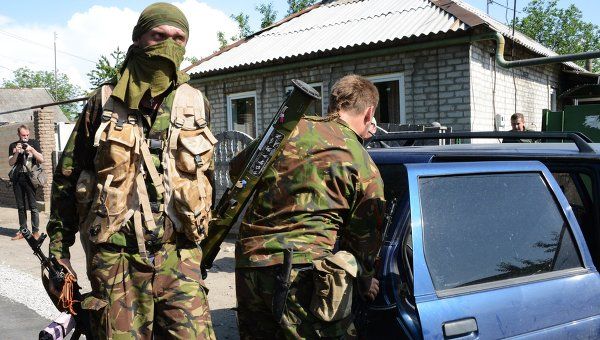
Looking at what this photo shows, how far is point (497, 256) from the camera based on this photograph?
2.30m

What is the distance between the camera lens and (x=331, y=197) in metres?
2.10

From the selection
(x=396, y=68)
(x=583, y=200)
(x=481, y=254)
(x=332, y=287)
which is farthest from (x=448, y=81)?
(x=332, y=287)

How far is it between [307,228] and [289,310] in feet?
1.06

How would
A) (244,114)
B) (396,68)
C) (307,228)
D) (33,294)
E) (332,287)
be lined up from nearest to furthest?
(332,287) → (307,228) → (33,294) → (396,68) → (244,114)

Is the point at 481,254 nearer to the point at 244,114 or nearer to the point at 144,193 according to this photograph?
the point at 144,193

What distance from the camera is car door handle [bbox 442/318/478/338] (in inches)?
78.4

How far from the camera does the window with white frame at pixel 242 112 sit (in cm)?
1182

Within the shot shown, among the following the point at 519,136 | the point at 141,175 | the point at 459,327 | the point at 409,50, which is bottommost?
the point at 459,327

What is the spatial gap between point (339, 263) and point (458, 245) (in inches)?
21.3

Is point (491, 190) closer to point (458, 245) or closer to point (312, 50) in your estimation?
point (458, 245)

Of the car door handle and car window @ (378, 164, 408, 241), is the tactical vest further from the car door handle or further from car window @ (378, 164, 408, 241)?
the car door handle

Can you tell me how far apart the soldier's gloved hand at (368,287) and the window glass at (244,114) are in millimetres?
9843

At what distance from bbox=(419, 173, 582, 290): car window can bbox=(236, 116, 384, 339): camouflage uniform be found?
0.84 ft

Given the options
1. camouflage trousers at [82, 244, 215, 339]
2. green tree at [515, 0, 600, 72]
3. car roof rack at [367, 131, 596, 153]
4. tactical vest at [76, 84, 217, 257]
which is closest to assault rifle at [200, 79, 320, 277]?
tactical vest at [76, 84, 217, 257]
